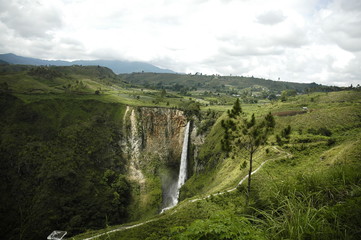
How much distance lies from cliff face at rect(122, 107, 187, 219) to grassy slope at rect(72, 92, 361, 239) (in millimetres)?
15551

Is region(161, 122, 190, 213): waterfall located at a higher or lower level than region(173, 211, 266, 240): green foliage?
lower

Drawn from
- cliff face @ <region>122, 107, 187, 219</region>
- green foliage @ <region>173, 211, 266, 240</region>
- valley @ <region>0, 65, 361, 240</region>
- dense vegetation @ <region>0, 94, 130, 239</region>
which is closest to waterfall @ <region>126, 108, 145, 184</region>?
cliff face @ <region>122, 107, 187, 219</region>

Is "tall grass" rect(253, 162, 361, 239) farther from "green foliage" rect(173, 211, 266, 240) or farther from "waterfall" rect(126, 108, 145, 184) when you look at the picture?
"waterfall" rect(126, 108, 145, 184)

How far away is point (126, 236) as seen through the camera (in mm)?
23875

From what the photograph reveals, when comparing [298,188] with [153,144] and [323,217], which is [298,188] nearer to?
[323,217]

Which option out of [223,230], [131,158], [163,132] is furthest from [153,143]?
[223,230]

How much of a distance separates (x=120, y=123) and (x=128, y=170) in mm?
16202

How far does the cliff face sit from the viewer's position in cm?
6284

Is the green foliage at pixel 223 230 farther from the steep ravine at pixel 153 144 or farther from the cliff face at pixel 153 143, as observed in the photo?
the cliff face at pixel 153 143

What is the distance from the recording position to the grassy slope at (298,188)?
4605 mm

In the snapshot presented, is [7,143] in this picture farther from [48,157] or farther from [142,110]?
[142,110]

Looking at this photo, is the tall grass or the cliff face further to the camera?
the cliff face

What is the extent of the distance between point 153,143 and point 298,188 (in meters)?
62.5

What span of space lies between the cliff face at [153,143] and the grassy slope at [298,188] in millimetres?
15551
